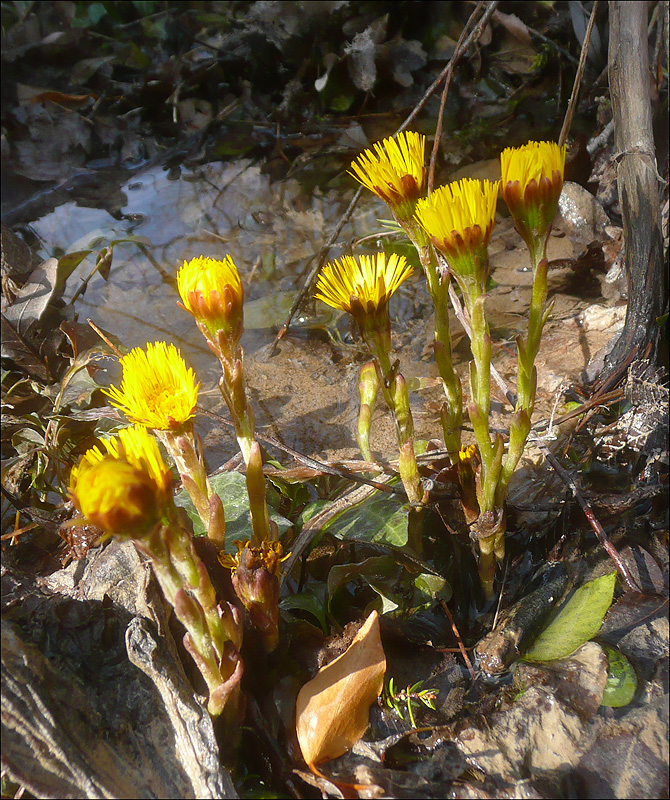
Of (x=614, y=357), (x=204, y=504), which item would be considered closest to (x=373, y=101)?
(x=614, y=357)

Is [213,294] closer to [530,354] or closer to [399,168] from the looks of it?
[399,168]

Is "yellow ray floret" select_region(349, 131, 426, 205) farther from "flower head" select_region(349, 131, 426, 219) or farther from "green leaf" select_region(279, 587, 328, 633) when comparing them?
"green leaf" select_region(279, 587, 328, 633)

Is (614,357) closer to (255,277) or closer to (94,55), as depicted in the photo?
(255,277)

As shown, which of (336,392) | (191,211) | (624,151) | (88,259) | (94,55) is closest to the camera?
(624,151)

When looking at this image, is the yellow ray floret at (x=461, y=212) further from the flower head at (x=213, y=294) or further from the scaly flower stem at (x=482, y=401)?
the flower head at (x=213, y=294)

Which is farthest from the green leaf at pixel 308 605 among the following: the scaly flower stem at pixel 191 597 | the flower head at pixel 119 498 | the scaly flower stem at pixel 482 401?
the flower head at pixel 119 498

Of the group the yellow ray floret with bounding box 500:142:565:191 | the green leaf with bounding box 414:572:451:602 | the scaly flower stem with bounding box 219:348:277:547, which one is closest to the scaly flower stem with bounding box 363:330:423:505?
the green leaf with bounding box 414:572:451:602
